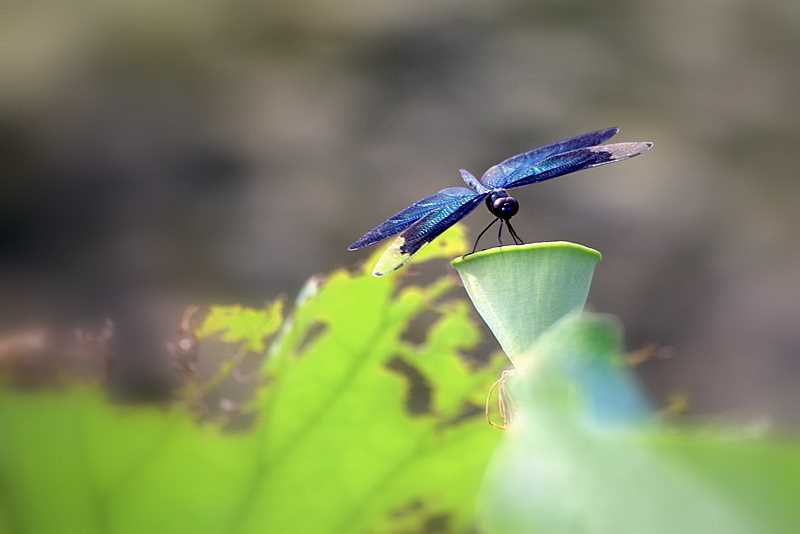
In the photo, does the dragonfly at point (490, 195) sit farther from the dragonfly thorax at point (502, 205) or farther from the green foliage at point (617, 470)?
the green foliage at point (617, 470)

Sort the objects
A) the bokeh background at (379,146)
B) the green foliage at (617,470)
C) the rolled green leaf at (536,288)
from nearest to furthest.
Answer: the green foliage at (617,470), the rolled green leaf at (536,288), the bokeh background at (379,146)

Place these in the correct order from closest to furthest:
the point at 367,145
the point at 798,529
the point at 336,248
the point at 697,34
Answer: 1. the point at 798,529
2. the point at 336,248
3. the point at 367,145
4. the point at 697,34

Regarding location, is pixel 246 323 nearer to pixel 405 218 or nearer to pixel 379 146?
pixel 405 218

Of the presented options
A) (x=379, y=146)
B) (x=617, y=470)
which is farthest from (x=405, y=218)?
(x=379, y=146)

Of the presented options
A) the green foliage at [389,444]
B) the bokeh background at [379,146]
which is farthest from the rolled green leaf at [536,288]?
the bokeh background at [379,146]

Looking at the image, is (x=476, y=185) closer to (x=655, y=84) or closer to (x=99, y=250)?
(x=99, y=250)

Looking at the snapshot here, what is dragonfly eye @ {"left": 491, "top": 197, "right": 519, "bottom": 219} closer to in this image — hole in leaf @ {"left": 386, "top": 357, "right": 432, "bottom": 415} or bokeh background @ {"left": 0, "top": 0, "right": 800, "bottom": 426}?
hole in leaf @ {"left": 386, "top": 357, "right": 432, "bottom": 415}

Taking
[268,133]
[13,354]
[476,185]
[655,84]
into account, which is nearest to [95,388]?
[13,354]
